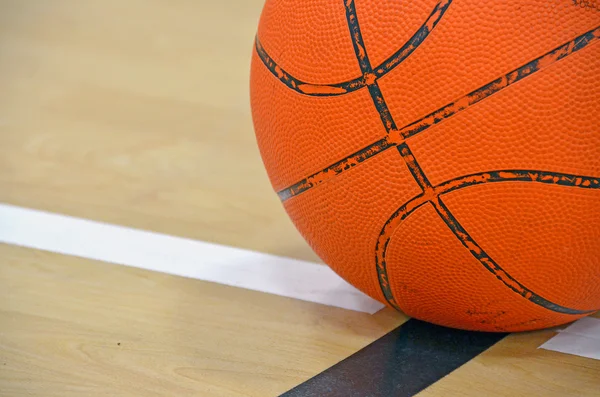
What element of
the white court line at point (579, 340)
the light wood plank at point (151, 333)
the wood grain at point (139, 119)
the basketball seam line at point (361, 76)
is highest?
the wood grain at point (139, 119)

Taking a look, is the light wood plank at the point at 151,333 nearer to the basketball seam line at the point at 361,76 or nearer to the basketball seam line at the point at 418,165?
the basketball seam line at the point at 418,165

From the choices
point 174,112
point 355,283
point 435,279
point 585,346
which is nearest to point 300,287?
point 355,283

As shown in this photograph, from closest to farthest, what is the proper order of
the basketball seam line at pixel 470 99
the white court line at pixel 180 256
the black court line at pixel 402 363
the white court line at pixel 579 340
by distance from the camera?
the basketball seam line at pixel 470 99 → the black court line at pixel 402 363 → the white court line at pixel 579 340 → the white court line at pixel 180 256

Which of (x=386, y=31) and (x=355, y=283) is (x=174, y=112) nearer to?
(x=355, y=283)

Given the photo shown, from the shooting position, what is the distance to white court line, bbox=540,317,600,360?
7.36ft

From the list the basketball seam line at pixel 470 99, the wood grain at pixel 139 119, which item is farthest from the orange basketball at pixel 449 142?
the wood grain at pixel 139 119

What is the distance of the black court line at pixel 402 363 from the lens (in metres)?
2.12

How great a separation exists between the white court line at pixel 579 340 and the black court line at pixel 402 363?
0.14 metres

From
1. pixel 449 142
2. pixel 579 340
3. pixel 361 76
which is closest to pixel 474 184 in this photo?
pixel 449 142

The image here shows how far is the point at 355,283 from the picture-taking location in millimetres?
2260

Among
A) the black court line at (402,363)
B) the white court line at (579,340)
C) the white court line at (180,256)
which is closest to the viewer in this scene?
the black court line at (402,363)

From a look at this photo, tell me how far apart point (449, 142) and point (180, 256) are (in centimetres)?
115

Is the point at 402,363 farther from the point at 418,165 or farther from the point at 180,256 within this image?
the point at 180,256

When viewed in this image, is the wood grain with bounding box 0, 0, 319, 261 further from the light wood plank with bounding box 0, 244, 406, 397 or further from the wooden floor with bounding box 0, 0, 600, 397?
the light wood plank with bounding box 0, 244, 406, 397
